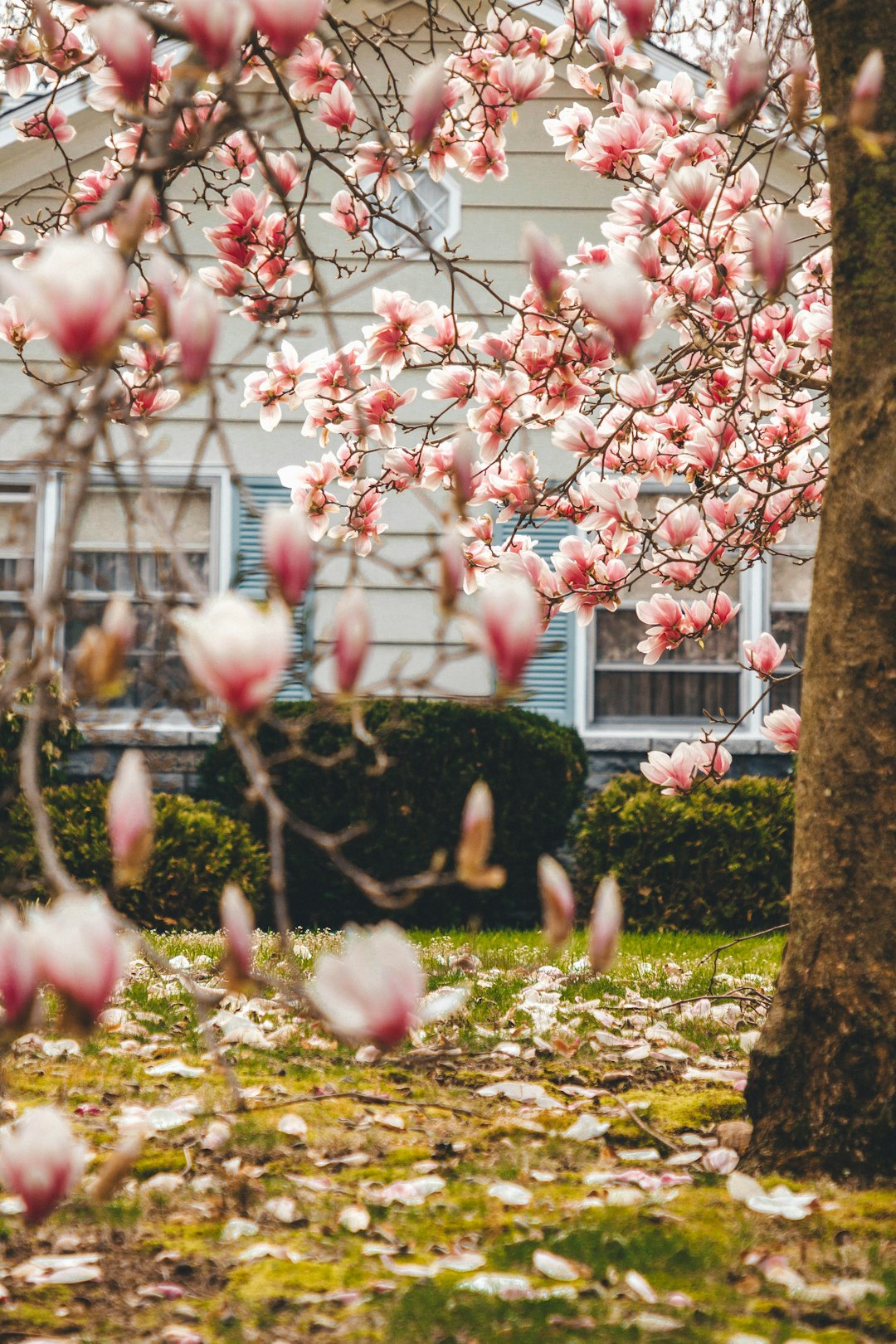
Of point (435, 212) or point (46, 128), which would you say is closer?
point (46, 128)

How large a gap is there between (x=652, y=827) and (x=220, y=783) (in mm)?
2194

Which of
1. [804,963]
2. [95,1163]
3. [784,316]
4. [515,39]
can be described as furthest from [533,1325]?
[515,39]

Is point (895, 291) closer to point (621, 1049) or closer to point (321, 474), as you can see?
point (321, 474)

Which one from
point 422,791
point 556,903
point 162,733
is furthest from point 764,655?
point 162,733

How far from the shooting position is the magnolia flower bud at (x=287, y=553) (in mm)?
1067

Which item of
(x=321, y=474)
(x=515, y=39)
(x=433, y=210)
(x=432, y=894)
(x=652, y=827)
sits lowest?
(x=432, y=894)

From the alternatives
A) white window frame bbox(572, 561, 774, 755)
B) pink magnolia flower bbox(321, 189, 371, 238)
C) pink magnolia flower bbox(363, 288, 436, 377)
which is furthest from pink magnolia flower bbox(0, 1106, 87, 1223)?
white window frame bbox(572, 561, 774, 755)

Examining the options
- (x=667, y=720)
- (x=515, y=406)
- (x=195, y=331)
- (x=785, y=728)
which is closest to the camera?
(x=195, y=331)

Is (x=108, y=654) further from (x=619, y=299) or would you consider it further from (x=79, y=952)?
(x=619, y=299)

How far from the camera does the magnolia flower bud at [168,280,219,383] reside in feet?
3.57

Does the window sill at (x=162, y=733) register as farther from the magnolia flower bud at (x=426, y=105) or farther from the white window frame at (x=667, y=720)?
the magnolia flower bud at (x=426, y=105)

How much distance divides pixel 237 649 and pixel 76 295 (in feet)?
1.00

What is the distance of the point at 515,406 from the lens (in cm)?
305

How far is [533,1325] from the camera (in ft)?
4.86
